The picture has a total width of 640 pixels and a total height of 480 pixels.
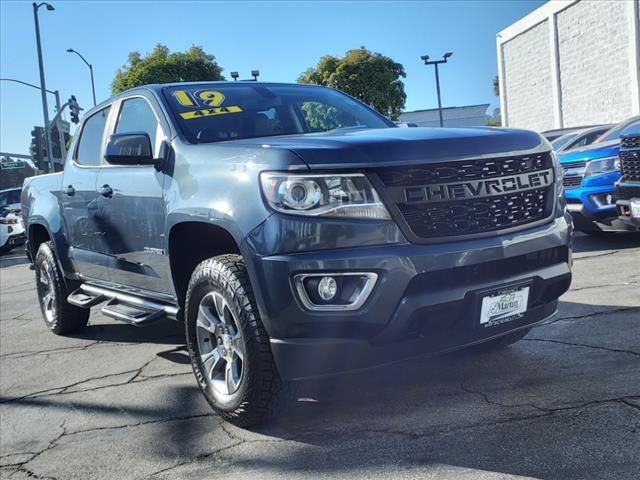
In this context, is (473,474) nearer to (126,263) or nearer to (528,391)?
(528,391)

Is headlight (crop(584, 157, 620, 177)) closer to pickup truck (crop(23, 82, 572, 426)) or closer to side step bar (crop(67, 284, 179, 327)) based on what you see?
pickup truck (crop(23, 82, 572, 426))

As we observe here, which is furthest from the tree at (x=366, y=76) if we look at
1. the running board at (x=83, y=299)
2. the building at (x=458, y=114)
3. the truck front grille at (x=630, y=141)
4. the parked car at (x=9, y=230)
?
the running board at (x=83, y=299)

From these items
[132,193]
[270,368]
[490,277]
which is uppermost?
[132,193]

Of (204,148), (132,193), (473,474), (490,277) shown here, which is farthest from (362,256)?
(132,193)

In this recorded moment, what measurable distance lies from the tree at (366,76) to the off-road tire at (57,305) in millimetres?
39098

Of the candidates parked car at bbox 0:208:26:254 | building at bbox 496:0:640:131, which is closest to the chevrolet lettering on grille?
parked car at bbox 0:208:26:254

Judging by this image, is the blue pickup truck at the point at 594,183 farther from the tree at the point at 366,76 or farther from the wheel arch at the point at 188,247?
the tree at the point at 366,76

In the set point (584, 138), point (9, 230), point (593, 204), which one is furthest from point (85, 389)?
point (9, 230)

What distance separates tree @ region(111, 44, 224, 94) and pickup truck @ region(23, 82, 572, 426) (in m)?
38.0

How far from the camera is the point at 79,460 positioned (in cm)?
327

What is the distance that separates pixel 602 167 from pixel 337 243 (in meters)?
6.25

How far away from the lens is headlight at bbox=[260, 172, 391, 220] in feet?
9.52

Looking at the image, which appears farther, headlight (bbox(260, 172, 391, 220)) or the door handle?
the door handle

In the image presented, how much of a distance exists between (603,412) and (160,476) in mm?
2051
